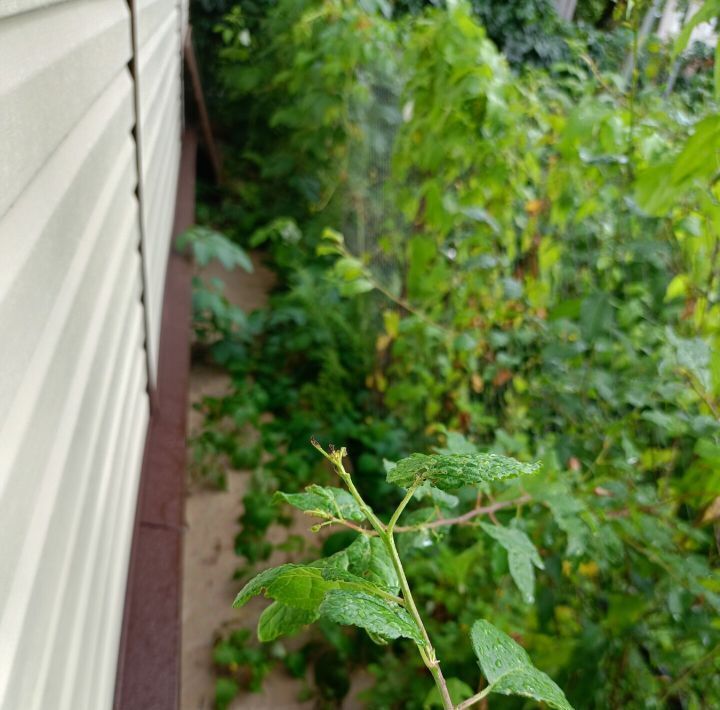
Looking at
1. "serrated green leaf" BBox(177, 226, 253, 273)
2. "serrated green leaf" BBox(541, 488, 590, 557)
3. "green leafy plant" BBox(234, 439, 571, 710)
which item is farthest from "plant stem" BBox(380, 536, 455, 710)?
"serrated green leaf" BBox(177, 226, 253, 273)

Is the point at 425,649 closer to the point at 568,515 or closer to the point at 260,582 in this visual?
the point at 260,582

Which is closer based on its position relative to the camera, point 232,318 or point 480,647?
point 480,647

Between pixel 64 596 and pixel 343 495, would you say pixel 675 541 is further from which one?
pixel 64 596

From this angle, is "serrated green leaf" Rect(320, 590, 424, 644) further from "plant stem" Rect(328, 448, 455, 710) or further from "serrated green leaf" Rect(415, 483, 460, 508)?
"serrated green leaf" Rect(415, 483, 460, 508)

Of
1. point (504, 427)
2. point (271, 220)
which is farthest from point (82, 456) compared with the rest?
point (271, 220)

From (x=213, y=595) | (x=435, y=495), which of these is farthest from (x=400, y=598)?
(x=213, y=595)
